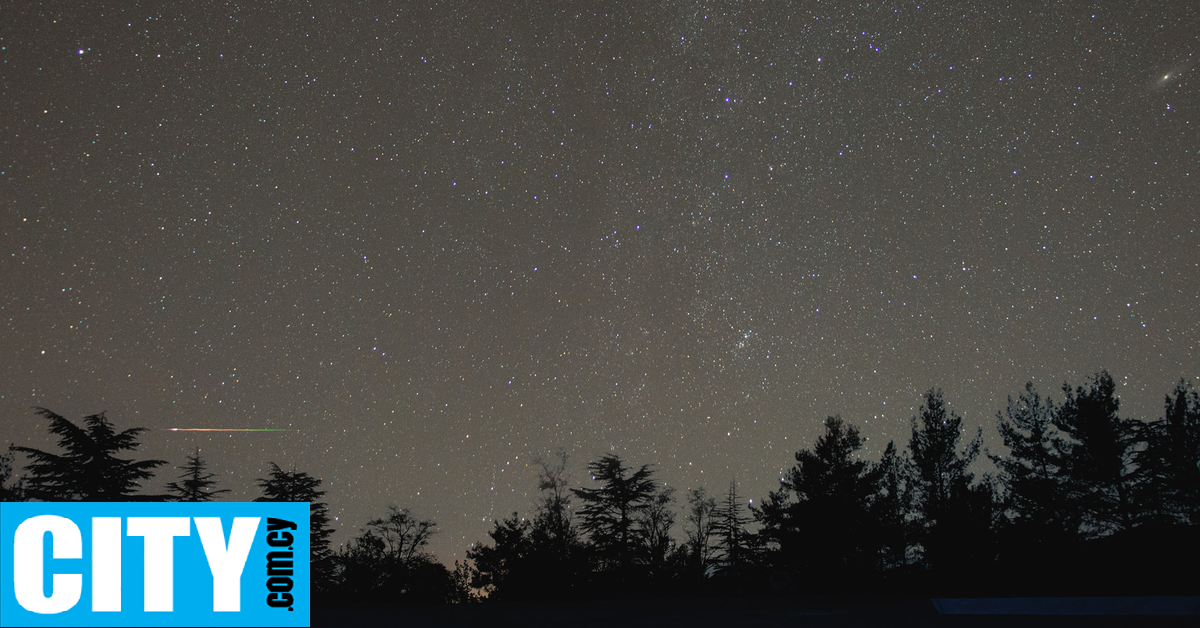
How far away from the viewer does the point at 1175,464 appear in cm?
3412

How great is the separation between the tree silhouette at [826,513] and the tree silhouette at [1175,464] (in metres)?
12.2

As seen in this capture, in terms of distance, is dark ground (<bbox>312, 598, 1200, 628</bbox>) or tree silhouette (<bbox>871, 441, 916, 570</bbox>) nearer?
dark ground (<bbox>312, 598, 1200, 628</bbox>)

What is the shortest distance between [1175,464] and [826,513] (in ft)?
50.3

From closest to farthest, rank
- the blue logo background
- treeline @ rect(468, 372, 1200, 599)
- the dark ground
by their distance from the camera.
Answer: the blue logo background → the dark ground → treeline @ rect(468, 372, 1200, 599)

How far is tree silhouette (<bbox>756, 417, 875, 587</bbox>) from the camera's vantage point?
128 feet

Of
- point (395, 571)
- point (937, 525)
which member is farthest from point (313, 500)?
point (937, 525)

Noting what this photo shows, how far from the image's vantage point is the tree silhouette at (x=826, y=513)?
128 feet

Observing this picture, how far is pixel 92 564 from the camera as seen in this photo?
10.3 metres

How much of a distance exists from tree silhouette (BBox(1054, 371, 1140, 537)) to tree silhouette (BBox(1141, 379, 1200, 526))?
2.33 feet

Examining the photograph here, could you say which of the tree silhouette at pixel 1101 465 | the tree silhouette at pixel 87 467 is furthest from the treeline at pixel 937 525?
the tree silhouette at pixel 87 467

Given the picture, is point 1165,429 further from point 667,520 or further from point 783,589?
point 667,520

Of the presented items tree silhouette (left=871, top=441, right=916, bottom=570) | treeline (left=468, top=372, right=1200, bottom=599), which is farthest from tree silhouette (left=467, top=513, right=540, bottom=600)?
tree silhouette (left=871, top=441, right=916, bottom=570)

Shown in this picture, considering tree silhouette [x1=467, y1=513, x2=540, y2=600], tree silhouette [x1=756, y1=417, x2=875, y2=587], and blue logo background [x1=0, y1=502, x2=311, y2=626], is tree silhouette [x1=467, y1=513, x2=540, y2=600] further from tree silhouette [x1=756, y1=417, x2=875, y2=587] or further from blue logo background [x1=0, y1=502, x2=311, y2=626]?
blue logo background [x1=0, y1=502, x2=311, y2=626]

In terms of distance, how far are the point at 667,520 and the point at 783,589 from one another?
1665 centimetres
